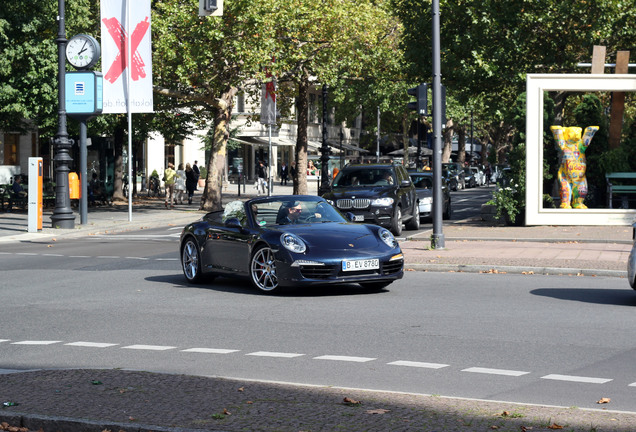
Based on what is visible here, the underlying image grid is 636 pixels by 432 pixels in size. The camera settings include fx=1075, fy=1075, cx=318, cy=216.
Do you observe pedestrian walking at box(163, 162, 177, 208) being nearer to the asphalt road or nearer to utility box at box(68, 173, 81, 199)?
utility box at box(68, 173, 81, 199)

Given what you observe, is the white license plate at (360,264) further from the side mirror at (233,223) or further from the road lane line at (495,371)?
the road lane line at (495,371)

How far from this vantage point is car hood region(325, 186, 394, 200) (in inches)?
980

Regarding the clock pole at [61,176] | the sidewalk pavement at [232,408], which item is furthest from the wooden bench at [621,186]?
the sidewalk pavement at [232,408]

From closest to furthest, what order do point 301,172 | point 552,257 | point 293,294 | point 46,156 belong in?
1. point 293,294
2. point 552,257
3. point 301,172
4. point 46,156

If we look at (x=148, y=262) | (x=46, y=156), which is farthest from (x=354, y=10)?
(x=148, y=262)

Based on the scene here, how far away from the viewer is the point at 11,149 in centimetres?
4953

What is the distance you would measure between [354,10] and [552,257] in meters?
23.4

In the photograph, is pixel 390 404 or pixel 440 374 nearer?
pixel 390 404

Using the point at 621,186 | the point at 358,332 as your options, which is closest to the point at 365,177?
the point at 621,186

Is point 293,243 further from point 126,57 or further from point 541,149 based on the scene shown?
point 126,57

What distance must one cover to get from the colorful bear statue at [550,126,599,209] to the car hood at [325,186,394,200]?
15.0ft

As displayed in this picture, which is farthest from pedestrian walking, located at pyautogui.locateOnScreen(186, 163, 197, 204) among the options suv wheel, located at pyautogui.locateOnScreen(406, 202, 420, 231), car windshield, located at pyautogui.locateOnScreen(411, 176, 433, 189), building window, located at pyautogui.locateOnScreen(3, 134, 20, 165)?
suv wheel, located at pyautogui.locateOnScreen(406, 202, 420, 231)

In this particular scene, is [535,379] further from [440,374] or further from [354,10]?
[354,10]

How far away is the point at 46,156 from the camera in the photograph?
51156 millimetres
